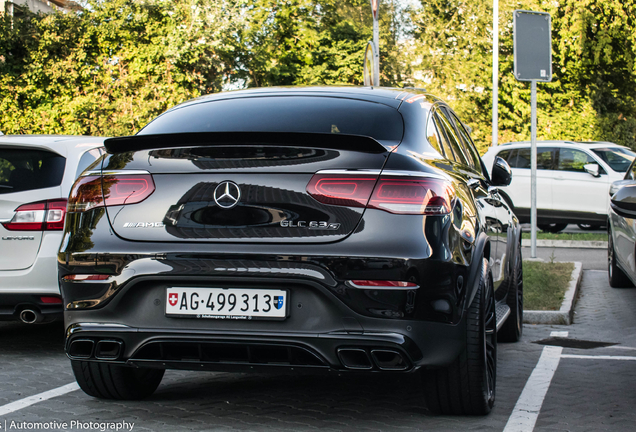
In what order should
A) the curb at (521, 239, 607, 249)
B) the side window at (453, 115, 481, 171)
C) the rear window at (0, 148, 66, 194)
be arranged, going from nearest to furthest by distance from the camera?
the side window at (453, 115, 481, 171)
the rear window at (0, 148, 66, 194)
the curb at (521, 239, 607, 249)

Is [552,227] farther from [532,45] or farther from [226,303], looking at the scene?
[226,303]

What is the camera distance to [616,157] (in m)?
16.6

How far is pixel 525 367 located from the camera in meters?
5.52

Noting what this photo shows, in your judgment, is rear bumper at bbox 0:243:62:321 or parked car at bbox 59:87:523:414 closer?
parked car at bbox 59:87:523:414

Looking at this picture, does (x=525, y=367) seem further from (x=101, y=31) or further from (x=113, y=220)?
(x=101, y=31)

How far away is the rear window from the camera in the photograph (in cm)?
569

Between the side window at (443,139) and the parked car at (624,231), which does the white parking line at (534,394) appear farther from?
the side window at (443,139)

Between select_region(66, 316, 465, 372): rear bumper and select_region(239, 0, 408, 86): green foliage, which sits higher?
select_region(239, 0, 408, 86): green foliage

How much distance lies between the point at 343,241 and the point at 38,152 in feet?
10.8

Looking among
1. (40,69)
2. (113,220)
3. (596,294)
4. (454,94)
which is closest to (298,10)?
(454,94)

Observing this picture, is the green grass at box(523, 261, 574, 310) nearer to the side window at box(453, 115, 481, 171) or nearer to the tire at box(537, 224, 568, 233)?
the side window at box(453, 115, 481, 171)

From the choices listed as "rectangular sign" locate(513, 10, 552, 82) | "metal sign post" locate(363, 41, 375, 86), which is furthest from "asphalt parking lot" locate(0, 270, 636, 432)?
"rectangular sign" locate(513, 10, 552, 82)

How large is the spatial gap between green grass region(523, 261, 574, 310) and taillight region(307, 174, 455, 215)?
466 centimetres

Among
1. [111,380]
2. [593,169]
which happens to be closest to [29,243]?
[111,380]
